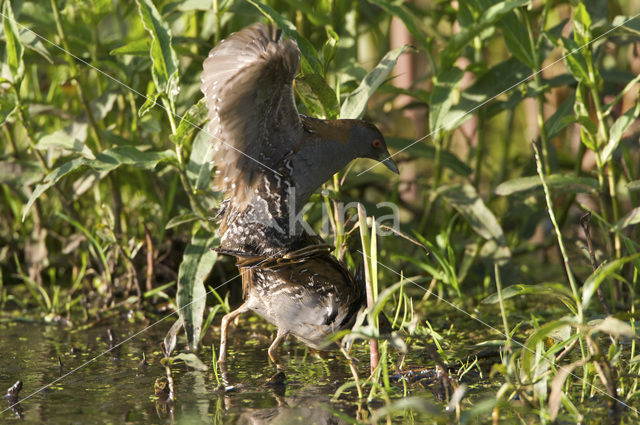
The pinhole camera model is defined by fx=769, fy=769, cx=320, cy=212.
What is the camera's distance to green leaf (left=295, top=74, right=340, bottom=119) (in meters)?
2.96

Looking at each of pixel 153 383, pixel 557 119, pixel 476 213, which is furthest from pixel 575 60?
pixel 153 383

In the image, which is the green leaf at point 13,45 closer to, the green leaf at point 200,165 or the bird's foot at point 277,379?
the green leaf at point 200,165

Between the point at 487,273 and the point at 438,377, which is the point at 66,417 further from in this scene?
the point at 487,273

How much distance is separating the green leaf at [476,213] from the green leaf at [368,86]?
2.15 ft

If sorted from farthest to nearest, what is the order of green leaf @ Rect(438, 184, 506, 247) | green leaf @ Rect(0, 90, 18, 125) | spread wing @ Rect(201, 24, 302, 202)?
green leaf @ Rect(438, 184, 506, 247) → green leaf @ Rect(0, 90, 18, 125) → spread wing @ Rect(201, 24, 302, 202)

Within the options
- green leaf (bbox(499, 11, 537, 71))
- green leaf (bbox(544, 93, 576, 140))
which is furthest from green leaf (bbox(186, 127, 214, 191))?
green leaf (bbox(544, 93, 576, 140))

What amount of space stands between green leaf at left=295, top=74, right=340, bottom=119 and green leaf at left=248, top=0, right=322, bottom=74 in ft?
0.32

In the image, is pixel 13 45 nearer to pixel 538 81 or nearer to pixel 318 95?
pixel 318 95

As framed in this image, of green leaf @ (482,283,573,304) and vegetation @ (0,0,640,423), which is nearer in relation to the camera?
green leaf @ (482,283,573,304)

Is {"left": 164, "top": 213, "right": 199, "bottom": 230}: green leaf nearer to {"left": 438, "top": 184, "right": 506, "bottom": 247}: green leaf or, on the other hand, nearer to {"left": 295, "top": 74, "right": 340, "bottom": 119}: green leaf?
{"left": 295, "top": 74, "right": 340, "bottom": 119}: green leaf

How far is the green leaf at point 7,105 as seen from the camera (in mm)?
3166

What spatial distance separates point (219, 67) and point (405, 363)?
124cm

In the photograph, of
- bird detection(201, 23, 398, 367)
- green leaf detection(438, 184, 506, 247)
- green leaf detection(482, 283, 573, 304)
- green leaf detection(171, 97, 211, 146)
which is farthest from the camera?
green leaf detection(438, 184, 506, 247)

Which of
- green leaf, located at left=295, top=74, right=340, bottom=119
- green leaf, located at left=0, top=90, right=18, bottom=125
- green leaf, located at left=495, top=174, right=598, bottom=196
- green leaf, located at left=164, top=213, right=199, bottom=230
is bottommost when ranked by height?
green leaf, located at left=495, top=174, right=598, bottom=196
